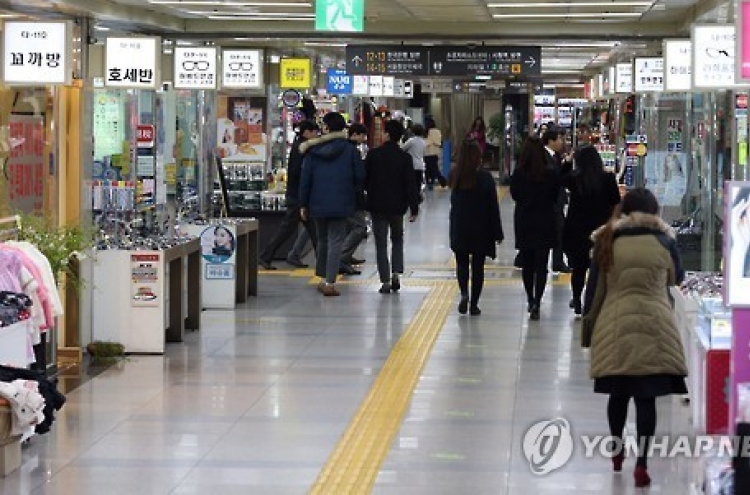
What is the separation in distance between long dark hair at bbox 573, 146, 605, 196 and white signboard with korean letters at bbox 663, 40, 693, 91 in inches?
174

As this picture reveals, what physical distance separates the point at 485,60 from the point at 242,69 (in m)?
3.98

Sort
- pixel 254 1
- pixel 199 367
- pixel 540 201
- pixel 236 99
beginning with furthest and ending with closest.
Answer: pixel 236 99 < pixel 254 1 < pixel 540 201 < pixel 199 367

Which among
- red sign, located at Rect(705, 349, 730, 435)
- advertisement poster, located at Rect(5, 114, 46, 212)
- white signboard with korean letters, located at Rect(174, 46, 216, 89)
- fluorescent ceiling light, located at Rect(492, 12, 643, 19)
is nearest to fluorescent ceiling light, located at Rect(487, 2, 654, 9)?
fluorescent ceiling light, located at Rect(492, 12, 643, 19)

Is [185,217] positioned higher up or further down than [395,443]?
higher up

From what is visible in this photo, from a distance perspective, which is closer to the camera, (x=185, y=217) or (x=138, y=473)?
(x=138, y=473)

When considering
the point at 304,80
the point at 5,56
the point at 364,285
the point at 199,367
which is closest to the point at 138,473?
the point at 199,367

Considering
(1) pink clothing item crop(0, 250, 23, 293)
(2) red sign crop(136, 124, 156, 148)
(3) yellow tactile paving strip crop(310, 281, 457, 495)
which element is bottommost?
(3) yellow tactile paving strip crop(310, 281, 457, 495)

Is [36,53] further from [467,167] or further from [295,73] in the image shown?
[295,73]

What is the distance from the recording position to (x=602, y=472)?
8.21m

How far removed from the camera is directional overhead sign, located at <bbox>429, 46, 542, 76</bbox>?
22.1 m

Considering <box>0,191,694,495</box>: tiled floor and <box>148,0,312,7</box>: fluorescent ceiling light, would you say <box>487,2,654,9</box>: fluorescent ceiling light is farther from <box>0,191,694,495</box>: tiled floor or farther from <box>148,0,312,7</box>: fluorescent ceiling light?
<box>0,191,694,495</box>: tiled floor

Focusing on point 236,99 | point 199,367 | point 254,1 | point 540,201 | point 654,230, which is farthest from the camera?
point 236,99

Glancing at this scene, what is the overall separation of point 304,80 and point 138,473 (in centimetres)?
1597

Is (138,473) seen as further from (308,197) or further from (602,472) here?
(308,197)
